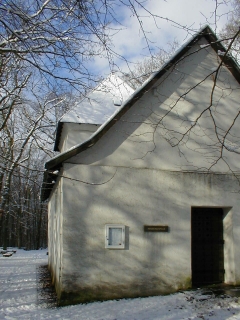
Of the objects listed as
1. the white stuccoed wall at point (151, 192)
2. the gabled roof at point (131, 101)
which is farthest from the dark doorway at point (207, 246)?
the gabled roof at point (131, 101)

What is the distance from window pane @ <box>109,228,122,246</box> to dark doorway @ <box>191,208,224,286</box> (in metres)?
2.36

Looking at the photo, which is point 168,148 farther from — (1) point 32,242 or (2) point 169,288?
(1) point 32,242

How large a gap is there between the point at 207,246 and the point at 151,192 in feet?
7.73

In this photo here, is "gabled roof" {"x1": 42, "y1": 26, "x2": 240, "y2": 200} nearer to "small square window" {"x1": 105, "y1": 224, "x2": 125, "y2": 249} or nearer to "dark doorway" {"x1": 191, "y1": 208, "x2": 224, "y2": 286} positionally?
"small square window" {"x1": 105, "y1": 224, "x2": 125, "y2": 249}

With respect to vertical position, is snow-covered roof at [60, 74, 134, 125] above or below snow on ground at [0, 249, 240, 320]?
above

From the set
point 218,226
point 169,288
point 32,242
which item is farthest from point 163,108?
point 32,242

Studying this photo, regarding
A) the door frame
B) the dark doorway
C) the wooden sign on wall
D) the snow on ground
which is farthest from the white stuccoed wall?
the snow on ground

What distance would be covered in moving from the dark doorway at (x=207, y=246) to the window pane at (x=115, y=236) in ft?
7.73

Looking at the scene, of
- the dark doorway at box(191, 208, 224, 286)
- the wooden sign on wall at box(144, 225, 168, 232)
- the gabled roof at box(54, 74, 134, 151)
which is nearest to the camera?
the wooden sign on wall at box(144, 225, 168, 232)

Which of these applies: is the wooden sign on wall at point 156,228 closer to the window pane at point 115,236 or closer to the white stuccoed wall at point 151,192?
the white stuccoed wall at point 151,192

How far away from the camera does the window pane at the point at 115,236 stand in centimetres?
816

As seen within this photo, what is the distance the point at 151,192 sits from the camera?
8750mm

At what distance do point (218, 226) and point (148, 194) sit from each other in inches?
95.5

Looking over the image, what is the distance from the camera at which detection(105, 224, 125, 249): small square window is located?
320 inches
